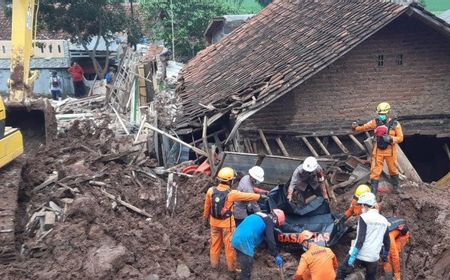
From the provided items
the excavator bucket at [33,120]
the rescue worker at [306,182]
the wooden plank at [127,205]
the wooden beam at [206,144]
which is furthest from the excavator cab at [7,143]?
the rescue worker at [306,182]

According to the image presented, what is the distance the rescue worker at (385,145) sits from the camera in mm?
10375

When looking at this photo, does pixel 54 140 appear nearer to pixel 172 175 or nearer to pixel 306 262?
pixel 172 175

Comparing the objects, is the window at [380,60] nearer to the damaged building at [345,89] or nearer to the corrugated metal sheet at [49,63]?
the damaged building at [345,89]

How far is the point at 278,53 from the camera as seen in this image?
1325 cm

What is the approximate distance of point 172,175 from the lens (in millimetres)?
11602

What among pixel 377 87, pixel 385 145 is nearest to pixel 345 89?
pixel 377 87

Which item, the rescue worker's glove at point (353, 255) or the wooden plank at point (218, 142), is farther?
the wooden plank at point (218, 142)

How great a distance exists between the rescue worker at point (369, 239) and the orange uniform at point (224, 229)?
1.61 m

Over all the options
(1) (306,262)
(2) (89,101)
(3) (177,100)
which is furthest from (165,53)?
(1) (306,262)

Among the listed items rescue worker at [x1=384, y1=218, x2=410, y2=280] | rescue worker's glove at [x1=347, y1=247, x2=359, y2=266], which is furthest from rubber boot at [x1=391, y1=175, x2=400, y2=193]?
rescue worker's glove at [x1=347, y1=247, x2=359, y2=266]

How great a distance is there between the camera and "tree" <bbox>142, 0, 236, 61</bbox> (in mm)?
28328

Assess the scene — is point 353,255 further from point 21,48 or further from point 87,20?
point 87,20

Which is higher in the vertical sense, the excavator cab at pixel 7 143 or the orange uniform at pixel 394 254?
the excavator cab at pixel 7 143

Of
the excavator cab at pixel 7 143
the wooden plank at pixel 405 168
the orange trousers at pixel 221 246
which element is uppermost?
the excavator cab at pixel 7 143
